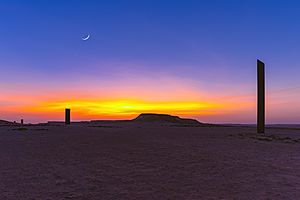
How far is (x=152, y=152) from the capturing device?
39.0 feet

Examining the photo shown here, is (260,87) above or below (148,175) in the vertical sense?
above

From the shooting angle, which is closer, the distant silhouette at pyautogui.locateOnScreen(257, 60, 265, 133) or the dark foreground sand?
the dark foreground sand

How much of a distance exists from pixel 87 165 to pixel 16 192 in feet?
9.97

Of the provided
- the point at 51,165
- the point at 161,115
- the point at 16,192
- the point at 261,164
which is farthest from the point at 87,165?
the point at 161,115

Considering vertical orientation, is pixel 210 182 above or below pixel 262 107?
below

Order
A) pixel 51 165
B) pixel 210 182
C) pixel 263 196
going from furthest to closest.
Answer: pixel 51 165 → pixel 210 182 → pixel 263 196

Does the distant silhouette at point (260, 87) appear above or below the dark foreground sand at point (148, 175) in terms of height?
above

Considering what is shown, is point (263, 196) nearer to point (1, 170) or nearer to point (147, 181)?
point (147, 181)

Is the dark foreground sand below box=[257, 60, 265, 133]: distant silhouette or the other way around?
below

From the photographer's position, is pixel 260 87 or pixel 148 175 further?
pixel 260 87

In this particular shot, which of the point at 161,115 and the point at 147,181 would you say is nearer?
the point at 147,181

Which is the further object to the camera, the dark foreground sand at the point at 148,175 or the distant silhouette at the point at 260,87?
the distant silhouette at the point at 260,87

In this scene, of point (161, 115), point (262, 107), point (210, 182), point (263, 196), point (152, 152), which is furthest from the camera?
point (161, 115)

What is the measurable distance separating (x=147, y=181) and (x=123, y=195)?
1.20 meters
